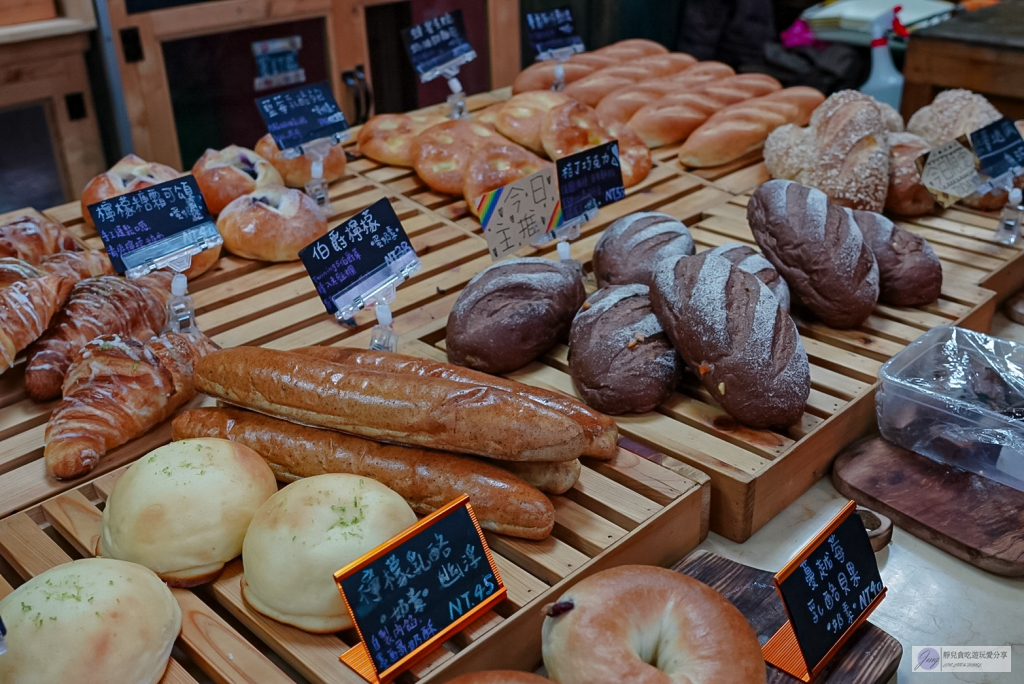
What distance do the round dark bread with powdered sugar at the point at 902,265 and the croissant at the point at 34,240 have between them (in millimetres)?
2217

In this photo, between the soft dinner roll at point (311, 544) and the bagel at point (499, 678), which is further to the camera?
the soft dinner roll at point (311, 544)

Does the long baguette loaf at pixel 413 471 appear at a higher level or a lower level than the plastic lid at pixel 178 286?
lower

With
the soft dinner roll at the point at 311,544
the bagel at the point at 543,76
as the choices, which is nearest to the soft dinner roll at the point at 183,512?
the soft dinner roll at the point at 311,544

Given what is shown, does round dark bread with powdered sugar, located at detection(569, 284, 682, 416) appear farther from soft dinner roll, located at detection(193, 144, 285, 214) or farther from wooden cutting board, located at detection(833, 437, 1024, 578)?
→ soft dinner roll, located at detection(193, 144, 285, 214)

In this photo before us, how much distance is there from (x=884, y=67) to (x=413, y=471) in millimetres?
4107

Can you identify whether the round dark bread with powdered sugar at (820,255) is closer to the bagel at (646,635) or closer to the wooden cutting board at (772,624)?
the wooden cutting board at (772,624)

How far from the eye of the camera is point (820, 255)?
2109 mm

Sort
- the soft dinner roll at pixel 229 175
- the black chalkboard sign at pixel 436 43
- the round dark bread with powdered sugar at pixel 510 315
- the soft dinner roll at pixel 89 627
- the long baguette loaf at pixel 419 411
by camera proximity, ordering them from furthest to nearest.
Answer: the black chalkboard sign at pixel 436 43
the soft dinner roll at pixel 229 175
the round dark bread with powdered sugar at pixel 510 315
the long baguette loaf at pixel 419 411
the soft dinner roll at pixel 89 627

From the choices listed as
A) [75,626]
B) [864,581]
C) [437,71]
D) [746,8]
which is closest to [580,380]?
[864,581]

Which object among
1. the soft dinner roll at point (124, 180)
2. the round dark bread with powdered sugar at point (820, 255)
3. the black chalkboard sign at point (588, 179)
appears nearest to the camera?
the round dark bread with powdered sugar at point (820, 255)

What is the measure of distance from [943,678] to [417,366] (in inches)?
43.2

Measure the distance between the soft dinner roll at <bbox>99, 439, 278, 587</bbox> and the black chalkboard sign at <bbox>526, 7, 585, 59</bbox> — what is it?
9.15 ft

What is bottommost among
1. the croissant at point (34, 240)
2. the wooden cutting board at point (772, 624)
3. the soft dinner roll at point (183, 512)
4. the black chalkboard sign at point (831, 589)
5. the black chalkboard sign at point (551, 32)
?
the wooden cutting board at point (772, 624)

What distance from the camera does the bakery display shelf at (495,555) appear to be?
1.33 metres
